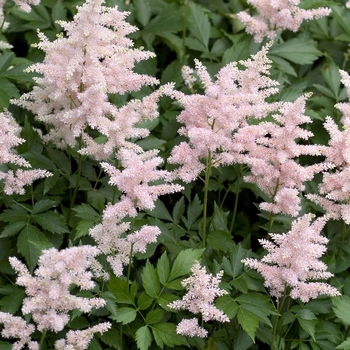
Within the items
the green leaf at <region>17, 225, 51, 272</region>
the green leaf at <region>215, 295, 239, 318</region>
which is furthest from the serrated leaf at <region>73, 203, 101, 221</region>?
the green leaf at <region>215, 295, 239, 318</region>

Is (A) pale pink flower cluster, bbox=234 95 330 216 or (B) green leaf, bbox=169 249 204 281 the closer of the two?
(B) green leaf, bbox=169 249 204 281

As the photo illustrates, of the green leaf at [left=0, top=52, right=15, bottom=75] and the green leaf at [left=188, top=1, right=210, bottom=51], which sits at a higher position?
the green leaf at [left=0, top=52, right=15, bottom=75]

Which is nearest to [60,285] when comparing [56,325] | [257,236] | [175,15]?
[56,325]

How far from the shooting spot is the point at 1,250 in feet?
12.4

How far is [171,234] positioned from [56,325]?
4.28 feet

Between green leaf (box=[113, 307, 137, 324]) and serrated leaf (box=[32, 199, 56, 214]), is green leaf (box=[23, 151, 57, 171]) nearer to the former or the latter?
serrated leaf (box=[32, 199, 56, 214])

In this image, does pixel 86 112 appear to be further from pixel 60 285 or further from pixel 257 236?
pixel 257 236

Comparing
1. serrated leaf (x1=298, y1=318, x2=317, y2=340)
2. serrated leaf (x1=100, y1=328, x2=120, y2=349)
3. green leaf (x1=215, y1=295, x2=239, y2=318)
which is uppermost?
green leaf (x1=215, y1=295, x2=239, y2=318)

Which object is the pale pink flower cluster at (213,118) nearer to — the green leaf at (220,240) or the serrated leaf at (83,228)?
the green leaf at (220,240)

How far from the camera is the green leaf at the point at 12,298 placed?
333cm

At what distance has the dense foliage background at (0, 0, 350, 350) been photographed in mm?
3301

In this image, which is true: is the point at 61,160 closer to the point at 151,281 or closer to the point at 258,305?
the point at 151,281

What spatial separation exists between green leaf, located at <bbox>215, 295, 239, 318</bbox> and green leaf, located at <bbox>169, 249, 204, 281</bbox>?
0.22m

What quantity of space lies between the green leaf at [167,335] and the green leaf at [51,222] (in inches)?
31.1
